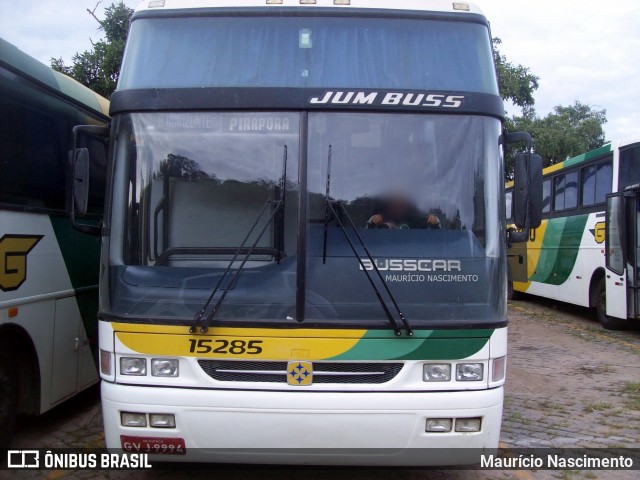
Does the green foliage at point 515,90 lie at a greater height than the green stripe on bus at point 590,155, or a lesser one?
greater

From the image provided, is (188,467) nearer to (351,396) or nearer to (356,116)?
(351,396)

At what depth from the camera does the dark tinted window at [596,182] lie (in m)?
12.3

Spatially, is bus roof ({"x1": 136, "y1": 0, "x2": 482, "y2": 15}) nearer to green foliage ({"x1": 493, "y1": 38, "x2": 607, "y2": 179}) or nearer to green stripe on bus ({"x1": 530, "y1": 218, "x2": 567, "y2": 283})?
green stripe on bus ({"x1": 530, "y1": 218, "x2": 567, "y2": 283})

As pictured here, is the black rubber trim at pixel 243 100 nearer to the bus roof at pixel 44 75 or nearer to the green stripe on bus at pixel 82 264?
the bus roof at pixel 44 75

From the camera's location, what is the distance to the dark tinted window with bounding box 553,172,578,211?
1396 centimetres

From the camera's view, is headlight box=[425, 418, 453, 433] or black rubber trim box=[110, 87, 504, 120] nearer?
headlight box=[425, 418, 453, 433]

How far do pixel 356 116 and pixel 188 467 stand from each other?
2.71 meters

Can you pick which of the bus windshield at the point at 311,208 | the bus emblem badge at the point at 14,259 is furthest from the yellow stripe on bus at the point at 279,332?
the bus emblem badge at the point at 14,259

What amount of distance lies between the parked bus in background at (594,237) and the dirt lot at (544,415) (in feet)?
4.98

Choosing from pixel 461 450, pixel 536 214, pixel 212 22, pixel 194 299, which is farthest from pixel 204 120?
pixel 461 450

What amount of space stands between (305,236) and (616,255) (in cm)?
940

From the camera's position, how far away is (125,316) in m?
3.88

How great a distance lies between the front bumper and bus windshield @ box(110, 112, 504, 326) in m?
0.52

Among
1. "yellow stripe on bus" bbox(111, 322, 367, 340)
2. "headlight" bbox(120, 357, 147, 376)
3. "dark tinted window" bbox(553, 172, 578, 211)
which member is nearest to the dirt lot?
"headlight" bbox(120, 357, 147, 376)
